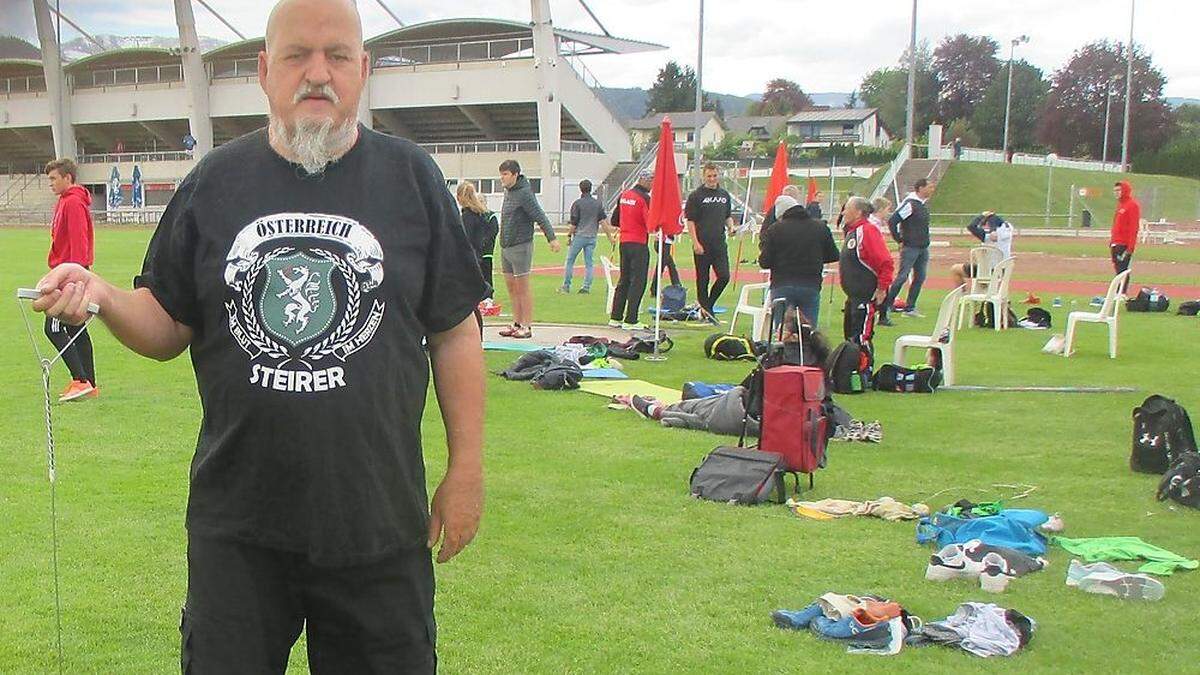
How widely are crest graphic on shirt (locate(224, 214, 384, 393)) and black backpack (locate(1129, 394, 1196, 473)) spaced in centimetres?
625

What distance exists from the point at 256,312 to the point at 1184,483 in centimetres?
591

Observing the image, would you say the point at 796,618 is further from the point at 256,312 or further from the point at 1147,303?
the point at 1147,303

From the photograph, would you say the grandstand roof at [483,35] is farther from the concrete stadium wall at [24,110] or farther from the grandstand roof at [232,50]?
the concrete stadium wall at [24,110]

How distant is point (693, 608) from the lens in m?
4.82

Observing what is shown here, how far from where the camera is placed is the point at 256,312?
2301 mm

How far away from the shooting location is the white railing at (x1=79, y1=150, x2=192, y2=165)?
67919 mm

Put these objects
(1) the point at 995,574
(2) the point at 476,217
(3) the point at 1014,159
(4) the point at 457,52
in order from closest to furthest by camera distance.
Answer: (1) the point at 995,574
(2) the point at 476,217
(4) the point at 457,52
(3) the point at 1014,159

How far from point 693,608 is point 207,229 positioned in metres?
3.06

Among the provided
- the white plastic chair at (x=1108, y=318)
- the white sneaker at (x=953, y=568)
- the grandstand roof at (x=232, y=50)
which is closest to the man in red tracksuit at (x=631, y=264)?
the white plastic chair at (x=1108, y=318)

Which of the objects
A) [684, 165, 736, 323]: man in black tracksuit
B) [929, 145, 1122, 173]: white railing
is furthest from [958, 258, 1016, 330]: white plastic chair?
[929, 145, 1122, 173]: white railing

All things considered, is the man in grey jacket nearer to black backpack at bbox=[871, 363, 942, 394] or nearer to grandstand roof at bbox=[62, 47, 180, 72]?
black backpack at bbox=[871, 363, 942, 394]

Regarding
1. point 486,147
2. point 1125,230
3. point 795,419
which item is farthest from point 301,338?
point 486,147

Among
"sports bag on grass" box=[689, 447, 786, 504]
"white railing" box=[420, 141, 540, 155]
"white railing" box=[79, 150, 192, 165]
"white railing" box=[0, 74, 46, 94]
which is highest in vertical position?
"white railing" box=[0, 74, 46, 94]

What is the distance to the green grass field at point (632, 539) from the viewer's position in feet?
14.4
